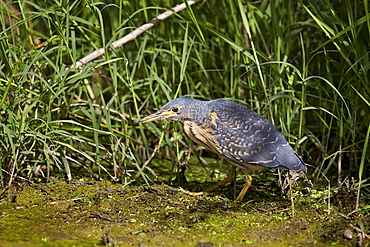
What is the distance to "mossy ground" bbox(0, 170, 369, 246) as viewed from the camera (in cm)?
326

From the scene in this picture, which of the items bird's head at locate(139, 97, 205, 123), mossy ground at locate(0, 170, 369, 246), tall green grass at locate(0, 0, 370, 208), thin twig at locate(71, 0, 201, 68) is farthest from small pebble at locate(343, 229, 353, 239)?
thin twig at locate(71, 0, 201, 68)

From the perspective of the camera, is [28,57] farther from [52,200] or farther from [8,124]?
[52,200]

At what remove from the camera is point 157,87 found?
4742 millimetres

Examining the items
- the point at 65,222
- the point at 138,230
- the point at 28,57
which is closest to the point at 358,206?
the point at 138,230

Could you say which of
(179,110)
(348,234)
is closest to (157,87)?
(179,110)

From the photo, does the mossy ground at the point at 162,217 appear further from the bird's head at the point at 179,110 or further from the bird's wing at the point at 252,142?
the bird's head at the point at 179,110

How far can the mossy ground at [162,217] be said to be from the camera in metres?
3.26

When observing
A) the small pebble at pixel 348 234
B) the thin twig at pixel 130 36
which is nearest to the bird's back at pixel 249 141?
the small pebble at pixel 348 234

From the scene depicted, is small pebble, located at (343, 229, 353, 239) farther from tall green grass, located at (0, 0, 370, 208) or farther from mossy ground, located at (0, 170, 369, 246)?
tall green grass, located at (0, 0, 370, 208)

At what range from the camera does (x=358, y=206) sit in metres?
3.79

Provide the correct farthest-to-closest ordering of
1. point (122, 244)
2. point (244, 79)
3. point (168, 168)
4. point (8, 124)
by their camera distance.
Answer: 1. point (244, 79)
2. point (168, 168)
3. point (8, 124)
4. point (122, 244)

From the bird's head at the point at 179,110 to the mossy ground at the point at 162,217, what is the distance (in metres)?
0.67

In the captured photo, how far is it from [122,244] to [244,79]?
2931 mm

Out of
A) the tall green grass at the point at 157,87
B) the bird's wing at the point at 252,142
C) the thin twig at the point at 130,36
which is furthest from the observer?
the thin twig at the point at 130,36
